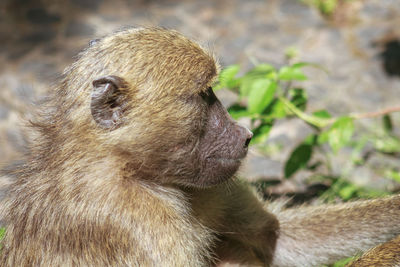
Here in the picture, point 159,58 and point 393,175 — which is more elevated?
point 159,58

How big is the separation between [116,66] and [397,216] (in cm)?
178

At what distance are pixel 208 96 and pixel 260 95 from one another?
708 mm

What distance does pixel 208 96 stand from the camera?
3.03 metres

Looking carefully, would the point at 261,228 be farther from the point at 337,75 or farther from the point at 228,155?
the point at 337,75

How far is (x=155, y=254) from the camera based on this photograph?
2.69 metres

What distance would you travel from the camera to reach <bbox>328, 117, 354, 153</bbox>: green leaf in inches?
145

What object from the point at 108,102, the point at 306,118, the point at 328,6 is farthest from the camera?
the point at 328,6

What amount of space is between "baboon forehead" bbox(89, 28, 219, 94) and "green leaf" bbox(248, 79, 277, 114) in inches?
24.6

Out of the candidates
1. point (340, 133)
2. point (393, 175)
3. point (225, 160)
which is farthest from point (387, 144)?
point (225, 160)

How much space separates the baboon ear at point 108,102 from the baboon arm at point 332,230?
1336 mm

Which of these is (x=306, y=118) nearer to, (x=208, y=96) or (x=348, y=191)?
(x=348, y=191)

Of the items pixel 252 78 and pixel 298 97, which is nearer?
pixel 252 78

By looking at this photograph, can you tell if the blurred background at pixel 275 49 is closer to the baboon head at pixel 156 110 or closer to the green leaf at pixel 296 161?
the green leaf at pixel 296 161

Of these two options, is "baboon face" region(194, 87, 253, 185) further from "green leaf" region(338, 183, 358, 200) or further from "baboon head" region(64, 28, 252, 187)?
"green leaf" region(338, 183, 358, 200)
